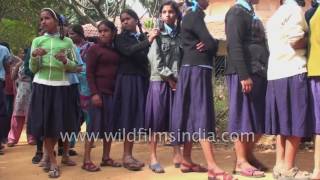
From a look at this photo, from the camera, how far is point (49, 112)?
5.68m

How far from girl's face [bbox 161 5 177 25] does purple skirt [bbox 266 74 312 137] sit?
1371 millimetres

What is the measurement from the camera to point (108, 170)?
5875 mm

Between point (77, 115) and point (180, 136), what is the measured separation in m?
1.30

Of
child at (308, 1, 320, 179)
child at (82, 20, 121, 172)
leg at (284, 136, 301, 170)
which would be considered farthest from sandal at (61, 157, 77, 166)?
child at (308, 1, 320, 179)

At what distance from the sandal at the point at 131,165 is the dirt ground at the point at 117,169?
0.05 m

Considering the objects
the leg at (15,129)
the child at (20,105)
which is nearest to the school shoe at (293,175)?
the child at (20,105)

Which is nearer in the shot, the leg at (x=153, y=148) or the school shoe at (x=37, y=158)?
the leg at (x=153, y=148)

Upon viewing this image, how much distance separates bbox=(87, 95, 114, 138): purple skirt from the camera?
5945 millimetres

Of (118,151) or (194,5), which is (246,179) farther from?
(118,151)

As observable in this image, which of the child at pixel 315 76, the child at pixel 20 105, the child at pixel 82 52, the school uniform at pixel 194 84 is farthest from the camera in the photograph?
the child at pixel 20 105

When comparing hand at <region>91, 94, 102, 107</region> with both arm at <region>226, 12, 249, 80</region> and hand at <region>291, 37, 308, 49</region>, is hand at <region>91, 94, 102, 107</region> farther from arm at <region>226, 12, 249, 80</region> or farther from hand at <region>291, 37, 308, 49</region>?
hand at <region>291, 37, 308, 49</region>

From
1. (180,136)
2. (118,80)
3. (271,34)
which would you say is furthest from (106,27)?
(271,34)

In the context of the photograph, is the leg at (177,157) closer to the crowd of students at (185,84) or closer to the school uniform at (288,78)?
the crowd of students at (185,84)

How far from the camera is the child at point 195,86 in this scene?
206 inches
